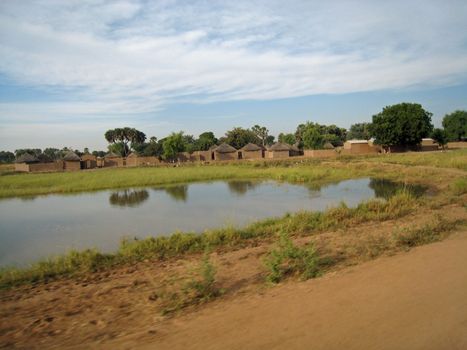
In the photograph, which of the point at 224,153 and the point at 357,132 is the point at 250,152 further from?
the point at 357,132

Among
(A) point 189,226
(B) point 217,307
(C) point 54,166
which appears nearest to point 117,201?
(A) point 189,226

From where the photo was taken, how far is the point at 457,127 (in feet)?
213

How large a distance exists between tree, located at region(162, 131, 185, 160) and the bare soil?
45684 mm

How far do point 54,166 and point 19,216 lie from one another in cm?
3327

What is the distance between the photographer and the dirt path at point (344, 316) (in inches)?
123

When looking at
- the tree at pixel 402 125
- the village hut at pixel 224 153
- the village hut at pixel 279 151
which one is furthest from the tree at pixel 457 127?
the village hut at pixel 224 153

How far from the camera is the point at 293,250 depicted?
5.52 m

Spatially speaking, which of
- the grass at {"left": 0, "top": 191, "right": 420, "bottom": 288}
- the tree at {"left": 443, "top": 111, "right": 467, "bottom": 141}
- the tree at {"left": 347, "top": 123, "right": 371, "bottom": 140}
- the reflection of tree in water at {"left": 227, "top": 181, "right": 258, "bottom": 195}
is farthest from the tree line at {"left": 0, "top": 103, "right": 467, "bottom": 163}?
the grass at {"left": 0, "top": 191, "right": 420, "bottom": 288}

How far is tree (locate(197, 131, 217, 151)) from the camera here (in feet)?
214

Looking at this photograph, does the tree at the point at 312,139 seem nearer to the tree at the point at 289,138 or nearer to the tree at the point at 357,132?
the tree at the point at 289,138

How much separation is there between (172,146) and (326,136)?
3385 cm

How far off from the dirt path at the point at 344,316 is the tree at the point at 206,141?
200 ft

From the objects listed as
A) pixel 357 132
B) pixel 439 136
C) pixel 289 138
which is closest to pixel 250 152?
pixel 289 138

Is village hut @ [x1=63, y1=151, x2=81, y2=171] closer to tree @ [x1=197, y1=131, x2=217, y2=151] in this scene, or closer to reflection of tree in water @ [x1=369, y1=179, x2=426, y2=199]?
tree @ [x1=197, y1=131, x2=217, y2=151]
